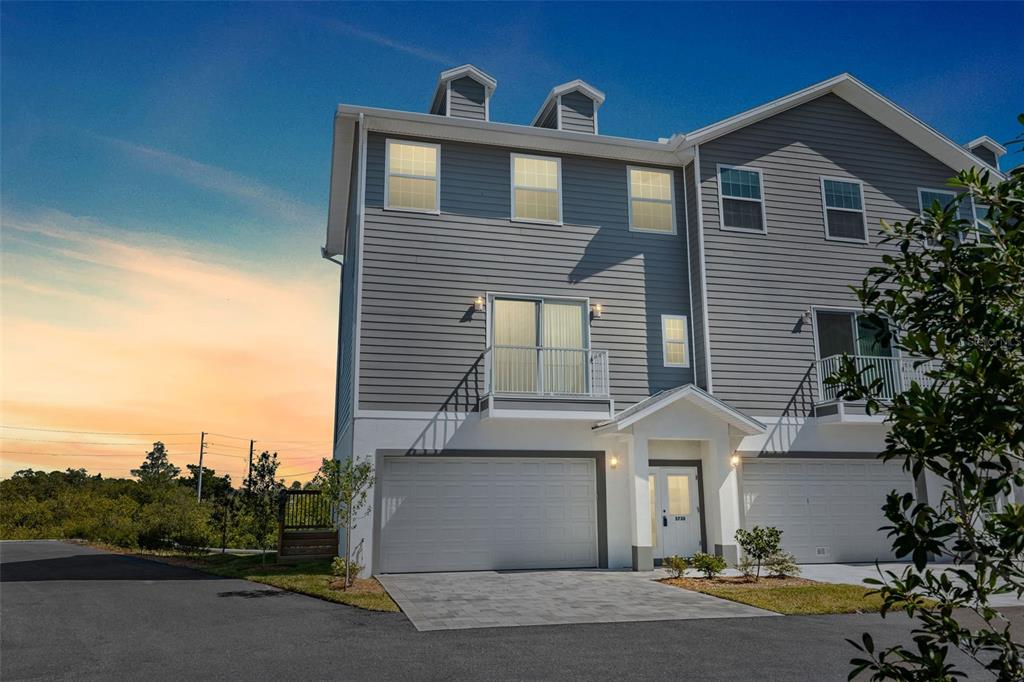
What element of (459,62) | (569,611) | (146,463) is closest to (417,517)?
(569,611)

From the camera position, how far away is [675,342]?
16.5 meters

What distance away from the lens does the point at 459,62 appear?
16766 millimetres

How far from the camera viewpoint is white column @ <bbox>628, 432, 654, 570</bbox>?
14.6 meters

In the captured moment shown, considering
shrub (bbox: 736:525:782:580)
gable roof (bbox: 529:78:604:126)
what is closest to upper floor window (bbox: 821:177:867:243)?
gable roof (bbox: 529:78:604:126)

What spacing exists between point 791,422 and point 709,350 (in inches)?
102

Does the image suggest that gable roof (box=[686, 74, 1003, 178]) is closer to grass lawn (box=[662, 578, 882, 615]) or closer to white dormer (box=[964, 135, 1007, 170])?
white dormer (box=[964, 135, 1007, 170])

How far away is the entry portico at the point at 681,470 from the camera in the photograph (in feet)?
48.2

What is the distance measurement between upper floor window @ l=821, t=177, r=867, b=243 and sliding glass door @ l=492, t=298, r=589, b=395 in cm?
682

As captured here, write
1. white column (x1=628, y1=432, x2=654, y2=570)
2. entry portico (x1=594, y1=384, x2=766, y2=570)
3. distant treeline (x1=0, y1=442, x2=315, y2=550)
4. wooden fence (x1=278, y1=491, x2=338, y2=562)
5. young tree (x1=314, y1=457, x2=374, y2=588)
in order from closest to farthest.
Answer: young tree (x1=314, y1=457, x2=374, y2=588)
white column (x1=628, y1=432, x2=654, y2=570)
entry portico (x1=594, y1=384, x2=766, y2=570)
wooden fence (x1=278, y1=491, x2=338, y2=562)
distant treeline (x1=0, y1=442, x2=315, y2=550)

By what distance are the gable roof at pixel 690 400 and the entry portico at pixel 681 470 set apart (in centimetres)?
2

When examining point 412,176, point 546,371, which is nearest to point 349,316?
point 412,176

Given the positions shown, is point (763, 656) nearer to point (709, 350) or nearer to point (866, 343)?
point (709, 350)

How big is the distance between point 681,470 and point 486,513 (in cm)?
447

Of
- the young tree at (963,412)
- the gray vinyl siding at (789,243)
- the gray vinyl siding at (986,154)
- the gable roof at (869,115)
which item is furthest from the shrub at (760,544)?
the gray vinyl siding at (986,154)
